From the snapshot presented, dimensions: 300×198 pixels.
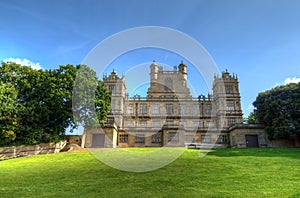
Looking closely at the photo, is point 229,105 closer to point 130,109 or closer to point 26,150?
point 130,109

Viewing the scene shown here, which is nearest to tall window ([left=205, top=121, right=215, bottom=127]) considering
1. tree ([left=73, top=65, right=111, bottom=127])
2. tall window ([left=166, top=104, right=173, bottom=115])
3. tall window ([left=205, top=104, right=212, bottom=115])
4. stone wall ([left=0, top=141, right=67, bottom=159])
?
tall window ([left=205, top=104, right=212, bottom=115])

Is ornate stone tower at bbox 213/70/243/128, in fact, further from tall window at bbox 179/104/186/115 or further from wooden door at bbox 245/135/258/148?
wooden door at bbox 245/135/258/148

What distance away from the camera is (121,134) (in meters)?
39.4

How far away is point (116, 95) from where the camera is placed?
43.2m

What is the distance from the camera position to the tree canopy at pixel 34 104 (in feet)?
74.2

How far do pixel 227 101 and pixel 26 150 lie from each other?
3523 cm

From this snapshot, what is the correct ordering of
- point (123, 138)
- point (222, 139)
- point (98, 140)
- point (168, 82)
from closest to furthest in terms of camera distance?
1. point (98, 140)
2. point (222, 139)
3. point (123, 138)
4. point (168, 82)

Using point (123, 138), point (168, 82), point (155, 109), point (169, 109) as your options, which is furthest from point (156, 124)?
point (168, 82)

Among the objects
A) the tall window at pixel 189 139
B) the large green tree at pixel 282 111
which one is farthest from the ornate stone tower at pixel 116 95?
the large green tree at pixel 282 111

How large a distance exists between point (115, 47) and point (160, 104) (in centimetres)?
3622

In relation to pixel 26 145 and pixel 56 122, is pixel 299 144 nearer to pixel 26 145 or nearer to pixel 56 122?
pixel 56 122

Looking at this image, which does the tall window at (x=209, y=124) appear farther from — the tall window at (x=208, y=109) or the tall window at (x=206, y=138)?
the tall window at (x=206, y=138)

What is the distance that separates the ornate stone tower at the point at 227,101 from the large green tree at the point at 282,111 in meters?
8.72

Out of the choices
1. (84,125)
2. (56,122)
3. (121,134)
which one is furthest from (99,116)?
(121,134)
